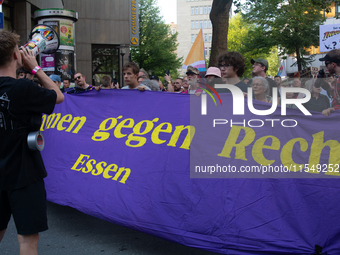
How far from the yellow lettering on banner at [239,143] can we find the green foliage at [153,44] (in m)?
34.6

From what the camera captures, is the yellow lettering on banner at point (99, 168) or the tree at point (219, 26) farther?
the tree at point (219, 26)

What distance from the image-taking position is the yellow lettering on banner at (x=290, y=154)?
3178mm

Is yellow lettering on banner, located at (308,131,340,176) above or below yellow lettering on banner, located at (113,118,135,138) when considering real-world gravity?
below

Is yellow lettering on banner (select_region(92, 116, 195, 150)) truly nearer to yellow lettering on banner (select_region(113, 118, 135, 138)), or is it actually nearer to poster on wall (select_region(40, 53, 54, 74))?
yellow lettering on banner (select_region(113, 118, 135, 138))

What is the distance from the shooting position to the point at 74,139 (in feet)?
14.6

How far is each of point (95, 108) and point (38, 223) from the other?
2.33 meters

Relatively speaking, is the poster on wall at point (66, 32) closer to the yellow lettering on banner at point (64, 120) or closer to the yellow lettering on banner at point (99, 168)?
the yellow lettering on banner at point (64, 120)

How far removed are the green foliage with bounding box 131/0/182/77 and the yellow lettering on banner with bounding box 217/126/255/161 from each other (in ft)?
114

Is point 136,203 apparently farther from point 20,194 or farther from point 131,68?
point 131,68

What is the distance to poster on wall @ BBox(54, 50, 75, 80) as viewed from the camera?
1783 centimetres

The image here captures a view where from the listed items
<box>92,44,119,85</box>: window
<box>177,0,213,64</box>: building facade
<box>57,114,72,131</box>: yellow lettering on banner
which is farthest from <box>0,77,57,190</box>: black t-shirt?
<box>177,0,213,64</box>: building facade

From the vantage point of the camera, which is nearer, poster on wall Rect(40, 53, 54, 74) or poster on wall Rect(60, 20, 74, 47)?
poster on wall Rect(40, 53, 54, 74)

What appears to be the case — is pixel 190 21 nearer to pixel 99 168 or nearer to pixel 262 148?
pixel 99 168

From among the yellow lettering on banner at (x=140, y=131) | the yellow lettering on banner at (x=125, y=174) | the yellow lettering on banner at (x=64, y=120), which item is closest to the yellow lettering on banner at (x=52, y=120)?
the yellow lettering on banner at (x=64, y=120)
